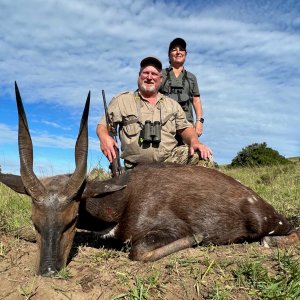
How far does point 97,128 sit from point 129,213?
236 centimetres

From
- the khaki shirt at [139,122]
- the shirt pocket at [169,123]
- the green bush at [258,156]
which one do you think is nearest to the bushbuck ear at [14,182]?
the khaki shirt at [139,122]

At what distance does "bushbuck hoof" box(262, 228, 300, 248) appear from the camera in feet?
16.2

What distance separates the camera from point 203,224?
15.8 feet

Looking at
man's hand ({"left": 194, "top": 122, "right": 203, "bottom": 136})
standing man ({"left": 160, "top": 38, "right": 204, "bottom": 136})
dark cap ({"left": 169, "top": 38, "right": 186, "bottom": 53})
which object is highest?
dark cap ({"left": 169, "top": 38, "right": 186, "bottom": 53})

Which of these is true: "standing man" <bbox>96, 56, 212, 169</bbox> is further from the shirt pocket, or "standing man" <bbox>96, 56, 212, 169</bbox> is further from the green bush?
the green bush

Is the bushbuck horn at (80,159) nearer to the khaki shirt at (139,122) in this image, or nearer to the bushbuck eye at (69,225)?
the bushbuck eye at (69,225)

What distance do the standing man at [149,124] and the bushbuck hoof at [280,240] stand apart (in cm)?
208

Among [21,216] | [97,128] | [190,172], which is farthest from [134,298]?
[97,128]

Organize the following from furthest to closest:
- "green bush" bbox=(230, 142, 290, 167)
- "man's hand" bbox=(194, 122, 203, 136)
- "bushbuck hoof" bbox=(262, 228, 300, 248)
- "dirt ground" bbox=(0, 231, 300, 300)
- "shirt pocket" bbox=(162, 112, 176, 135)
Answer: "green bush" bbox=(230, 142, 290, 167)
"man's hand" bbox=(194, 122, 203, 136)
"shirt pocket" bbox=(162, 112, 176, 135)
"bushbuck hoof" bbox=(262, 228, 300, 248)
"dirt ground" bbox=(0, 231, 300, 300)

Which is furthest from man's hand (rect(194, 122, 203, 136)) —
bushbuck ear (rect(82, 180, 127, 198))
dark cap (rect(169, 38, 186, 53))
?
bushbuck ear (rect(82, 180, 127, 198))

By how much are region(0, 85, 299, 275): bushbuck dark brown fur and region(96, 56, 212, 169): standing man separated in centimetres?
149

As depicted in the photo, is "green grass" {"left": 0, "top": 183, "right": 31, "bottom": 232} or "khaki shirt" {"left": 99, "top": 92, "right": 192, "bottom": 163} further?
"khaki shirt" {"left": 99, "top": 92, "right": 192, "bottom": 163}

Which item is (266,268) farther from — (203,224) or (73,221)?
(73,221)

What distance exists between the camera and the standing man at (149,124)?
6.93 meters
